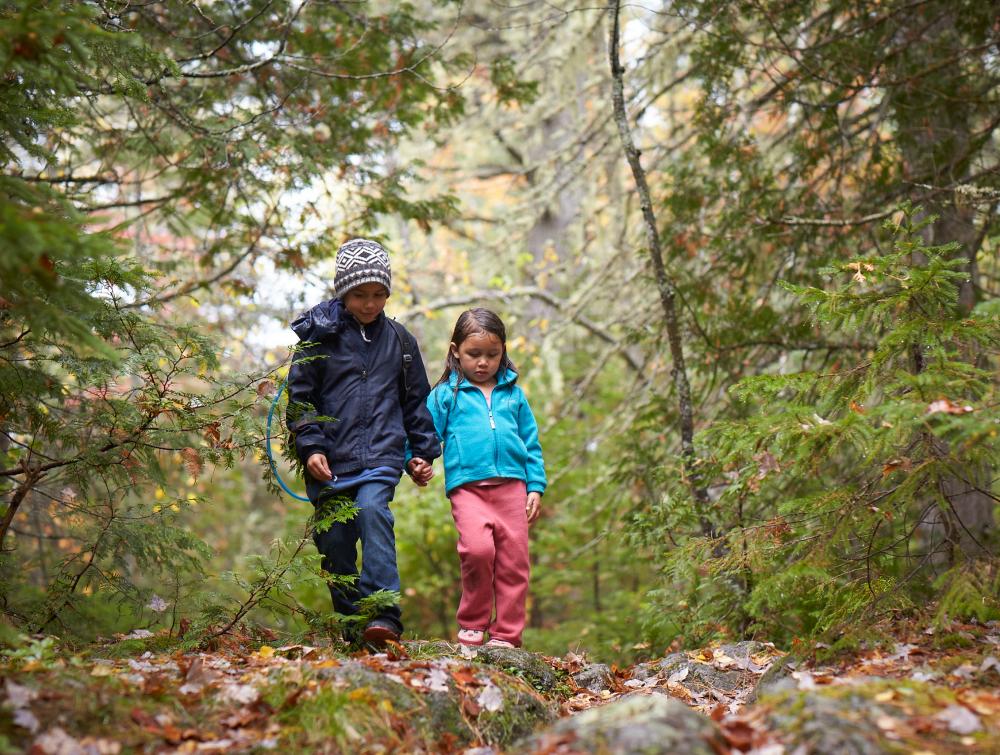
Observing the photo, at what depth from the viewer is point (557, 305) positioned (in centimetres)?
1130

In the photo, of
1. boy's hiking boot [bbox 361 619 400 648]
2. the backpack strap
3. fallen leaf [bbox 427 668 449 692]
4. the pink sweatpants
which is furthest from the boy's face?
fallen leaf [bbox 427 668 449 692]

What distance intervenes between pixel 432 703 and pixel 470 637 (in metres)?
1.55

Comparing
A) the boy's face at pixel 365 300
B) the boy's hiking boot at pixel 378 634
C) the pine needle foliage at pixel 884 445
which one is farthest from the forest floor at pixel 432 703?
the boy's face at pixel 365 300

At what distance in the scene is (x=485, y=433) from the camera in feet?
17.0

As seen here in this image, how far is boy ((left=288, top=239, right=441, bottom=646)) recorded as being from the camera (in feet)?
15.5

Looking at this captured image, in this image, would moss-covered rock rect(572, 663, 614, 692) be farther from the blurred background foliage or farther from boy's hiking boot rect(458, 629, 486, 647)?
the blurred background foliage

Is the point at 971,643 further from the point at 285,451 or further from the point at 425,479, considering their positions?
the point at 285,451

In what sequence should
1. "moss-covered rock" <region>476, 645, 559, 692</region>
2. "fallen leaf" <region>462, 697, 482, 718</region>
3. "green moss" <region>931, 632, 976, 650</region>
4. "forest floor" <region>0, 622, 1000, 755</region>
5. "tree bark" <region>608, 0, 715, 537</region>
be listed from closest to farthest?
"forest floor" <region>0, 622, 1000, 755</region>
"fallen leaf" <region>462, 697, 482, 718</region>
"green moss" <region>931, 632, 976, 650</region>
"moss-covered rock" <region>476, 645, 559, 692</region>
"tree bark" <region>608, 0, 715, 537</region>

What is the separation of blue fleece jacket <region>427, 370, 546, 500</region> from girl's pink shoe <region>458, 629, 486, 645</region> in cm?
83

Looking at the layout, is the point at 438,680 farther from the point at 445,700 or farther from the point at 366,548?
the point at 366,548

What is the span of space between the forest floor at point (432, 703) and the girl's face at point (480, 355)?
1.74 meters

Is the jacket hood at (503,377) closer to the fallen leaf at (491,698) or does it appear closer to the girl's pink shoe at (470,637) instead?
the girl's pink shoe at (470,637)

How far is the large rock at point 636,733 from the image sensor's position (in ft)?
8.71

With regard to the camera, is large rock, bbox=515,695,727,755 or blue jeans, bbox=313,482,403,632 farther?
blue jeans, bbox=313,482,403,632
